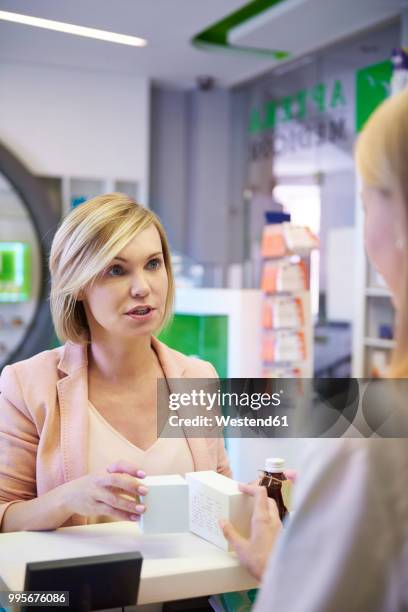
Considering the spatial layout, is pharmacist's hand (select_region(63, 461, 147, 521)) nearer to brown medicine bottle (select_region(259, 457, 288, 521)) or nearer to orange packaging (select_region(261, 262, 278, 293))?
brown medicine bottle (select_region(259, 457, 288, 521))

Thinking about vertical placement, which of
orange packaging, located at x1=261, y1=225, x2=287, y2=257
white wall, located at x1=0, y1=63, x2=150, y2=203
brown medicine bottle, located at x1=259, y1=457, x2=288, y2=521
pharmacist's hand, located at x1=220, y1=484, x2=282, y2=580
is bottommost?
pharmacist's hand, located at x1=220, y1=484, x2=282, y2=580

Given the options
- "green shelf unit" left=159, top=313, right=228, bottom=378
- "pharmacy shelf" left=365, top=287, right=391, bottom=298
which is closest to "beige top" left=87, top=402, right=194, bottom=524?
"green shelf unit" left=159, top=313, right=228, bottom=378

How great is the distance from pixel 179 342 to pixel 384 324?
176cm

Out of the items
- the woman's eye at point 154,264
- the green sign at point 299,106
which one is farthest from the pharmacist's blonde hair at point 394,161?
the green sign at point 299,106

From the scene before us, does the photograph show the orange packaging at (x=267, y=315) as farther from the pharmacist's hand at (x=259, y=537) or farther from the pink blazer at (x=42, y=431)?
the pharmacist's hand at (x=259, y=537)

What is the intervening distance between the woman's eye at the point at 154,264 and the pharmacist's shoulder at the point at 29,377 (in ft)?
1.03

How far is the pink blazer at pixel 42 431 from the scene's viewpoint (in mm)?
1577

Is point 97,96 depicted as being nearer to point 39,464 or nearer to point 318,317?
point 39,464

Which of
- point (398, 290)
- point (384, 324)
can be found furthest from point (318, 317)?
point (398, 290)

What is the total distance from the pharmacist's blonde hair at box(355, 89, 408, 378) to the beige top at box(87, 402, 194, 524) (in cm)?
96

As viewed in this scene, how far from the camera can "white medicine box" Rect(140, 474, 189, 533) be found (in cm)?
118

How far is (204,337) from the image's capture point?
3.58 m

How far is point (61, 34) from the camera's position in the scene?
6.13 feet

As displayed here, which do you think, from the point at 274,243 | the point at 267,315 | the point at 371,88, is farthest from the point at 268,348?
the point at 371,88
